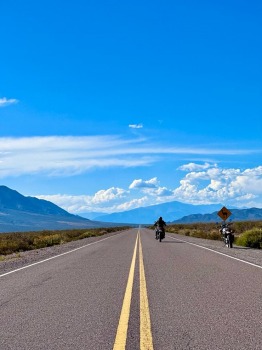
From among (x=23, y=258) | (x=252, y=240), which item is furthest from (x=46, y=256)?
(x=252, y=240)

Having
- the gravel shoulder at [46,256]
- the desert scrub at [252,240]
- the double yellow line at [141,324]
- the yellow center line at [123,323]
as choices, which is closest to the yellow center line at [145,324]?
the double yellow line at [141,324]

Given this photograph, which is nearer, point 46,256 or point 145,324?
point 145,324

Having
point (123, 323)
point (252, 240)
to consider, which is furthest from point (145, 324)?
point (252, 240)

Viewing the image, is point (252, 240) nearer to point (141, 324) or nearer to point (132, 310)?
point (132, 310)

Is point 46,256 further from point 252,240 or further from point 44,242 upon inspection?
point 44,242

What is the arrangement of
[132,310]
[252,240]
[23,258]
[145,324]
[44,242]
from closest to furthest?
[145,324]
[132,310]
[23,258]
[252,240]
[44,242]

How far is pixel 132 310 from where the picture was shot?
7.68 metres

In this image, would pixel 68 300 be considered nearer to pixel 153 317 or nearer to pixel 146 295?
pixel 146 295

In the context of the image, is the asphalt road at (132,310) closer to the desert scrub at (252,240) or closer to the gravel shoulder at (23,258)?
the gravel shoulder at (23,258)

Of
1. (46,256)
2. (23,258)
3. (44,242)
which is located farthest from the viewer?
(44,242)

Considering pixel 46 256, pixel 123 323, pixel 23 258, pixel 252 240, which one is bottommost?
pixel 123 323

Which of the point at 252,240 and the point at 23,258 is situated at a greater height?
the point at 252,240

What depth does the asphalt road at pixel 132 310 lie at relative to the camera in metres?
5.69

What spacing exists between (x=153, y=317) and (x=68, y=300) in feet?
7.42
